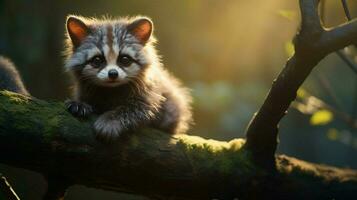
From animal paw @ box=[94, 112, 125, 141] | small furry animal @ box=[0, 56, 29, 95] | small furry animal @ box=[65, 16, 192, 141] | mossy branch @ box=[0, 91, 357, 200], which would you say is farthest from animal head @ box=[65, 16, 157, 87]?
mossy branch @ box=[0, 91, 357, 200]

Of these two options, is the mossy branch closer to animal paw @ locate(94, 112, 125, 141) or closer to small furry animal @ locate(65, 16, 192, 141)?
animal paw @ locate(94, 112, 125, 141)

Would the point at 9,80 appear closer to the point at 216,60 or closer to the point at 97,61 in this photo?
the point at 97,61

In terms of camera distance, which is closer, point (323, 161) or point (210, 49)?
point (210, 49)

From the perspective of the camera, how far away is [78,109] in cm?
404

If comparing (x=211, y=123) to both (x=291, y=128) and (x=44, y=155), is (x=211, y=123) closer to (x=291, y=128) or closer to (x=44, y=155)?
A: (x=291, y=128)

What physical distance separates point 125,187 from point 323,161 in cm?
1003

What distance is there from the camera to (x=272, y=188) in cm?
452

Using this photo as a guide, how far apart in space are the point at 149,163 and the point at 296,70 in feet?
3.60

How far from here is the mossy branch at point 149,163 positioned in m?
3.62

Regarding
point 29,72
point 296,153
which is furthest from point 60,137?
point 296,153

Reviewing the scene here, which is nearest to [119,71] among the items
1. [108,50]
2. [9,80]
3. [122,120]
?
[108,50]

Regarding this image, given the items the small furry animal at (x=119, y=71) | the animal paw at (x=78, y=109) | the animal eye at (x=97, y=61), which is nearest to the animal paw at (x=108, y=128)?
the animal paw at (x=78, y=109)

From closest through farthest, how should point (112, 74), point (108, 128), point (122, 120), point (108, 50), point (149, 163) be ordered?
point (108, 128) → point (149, 163) → point (122, 120) → point (112, 74) → point (108, 50)

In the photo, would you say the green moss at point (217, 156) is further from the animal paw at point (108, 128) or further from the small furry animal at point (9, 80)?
the small furry animal at point (9, 80)
